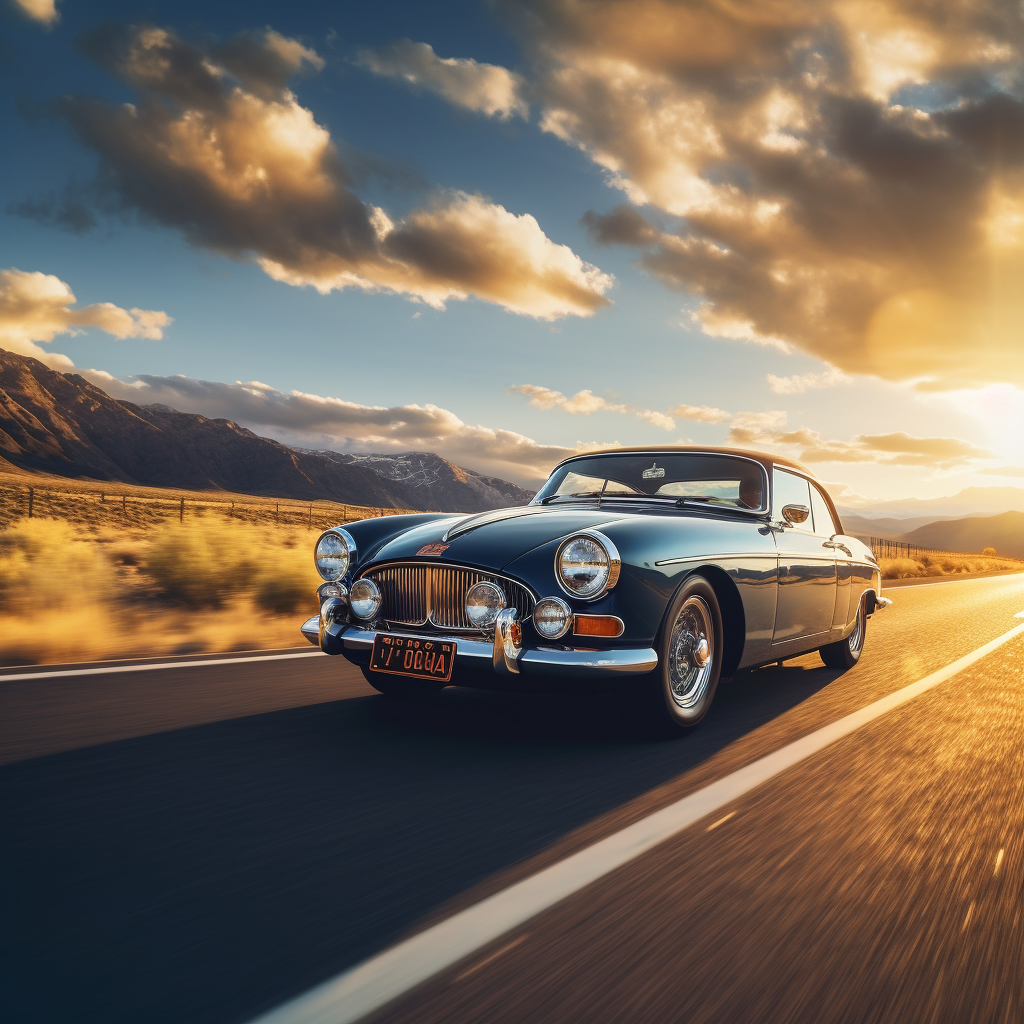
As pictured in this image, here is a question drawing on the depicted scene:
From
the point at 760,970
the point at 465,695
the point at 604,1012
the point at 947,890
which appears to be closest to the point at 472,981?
the point at 604,1012

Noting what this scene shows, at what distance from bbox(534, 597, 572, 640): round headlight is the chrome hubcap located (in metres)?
0.70

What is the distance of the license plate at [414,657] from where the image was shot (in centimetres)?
390

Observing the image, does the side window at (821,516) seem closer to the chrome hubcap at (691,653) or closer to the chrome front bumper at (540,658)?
the chrome hubcap at (691,653)

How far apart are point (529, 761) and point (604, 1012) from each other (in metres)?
1.99

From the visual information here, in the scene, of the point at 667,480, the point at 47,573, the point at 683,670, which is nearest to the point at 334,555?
the point at 683,670

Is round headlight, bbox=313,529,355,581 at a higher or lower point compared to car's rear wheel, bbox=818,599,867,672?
higher

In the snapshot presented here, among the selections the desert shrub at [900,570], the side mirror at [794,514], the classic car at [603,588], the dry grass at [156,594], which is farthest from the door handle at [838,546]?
the desert shrub at [900,570]

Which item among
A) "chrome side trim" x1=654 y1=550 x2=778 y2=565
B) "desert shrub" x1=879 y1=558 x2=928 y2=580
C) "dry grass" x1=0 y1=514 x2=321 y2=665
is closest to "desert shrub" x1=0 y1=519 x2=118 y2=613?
"dry grass" x1=0 y1=514 x2=321 y2=665

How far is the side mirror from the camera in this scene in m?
5.50

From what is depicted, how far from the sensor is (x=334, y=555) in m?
4.92

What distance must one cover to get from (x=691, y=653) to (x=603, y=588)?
0.83 m

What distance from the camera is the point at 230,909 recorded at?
7.30 ft

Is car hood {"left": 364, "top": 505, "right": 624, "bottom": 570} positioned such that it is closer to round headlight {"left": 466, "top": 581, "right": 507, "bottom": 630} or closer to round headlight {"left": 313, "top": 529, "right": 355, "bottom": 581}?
round headlight {"left": 466, "top": 581, "right": 507, "bottom": 630}

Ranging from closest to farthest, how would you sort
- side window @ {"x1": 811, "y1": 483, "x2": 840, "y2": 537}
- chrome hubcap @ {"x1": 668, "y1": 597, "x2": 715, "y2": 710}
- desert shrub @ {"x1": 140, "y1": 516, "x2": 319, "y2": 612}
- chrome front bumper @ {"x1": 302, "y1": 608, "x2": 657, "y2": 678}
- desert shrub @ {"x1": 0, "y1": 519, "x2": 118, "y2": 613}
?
1. chrome front bumper @ {"x1": 302, "y1": 608, "x2": 657, "y2": 678}
2. chrome hubcap @ {"x1": 668, "y1": 597, "x2": 715, "y2": 710}
3. side window @ {"x1": 811, "y1": 483, "x2": 840, "y2": 537}
4. desert shrub @ {"x1": 0, "y1": 519, "x2": 118, "y2": 613}
5. desert shrub @ {"x1": 140, "y1": 516, "x2": 319, "y2": 612}
